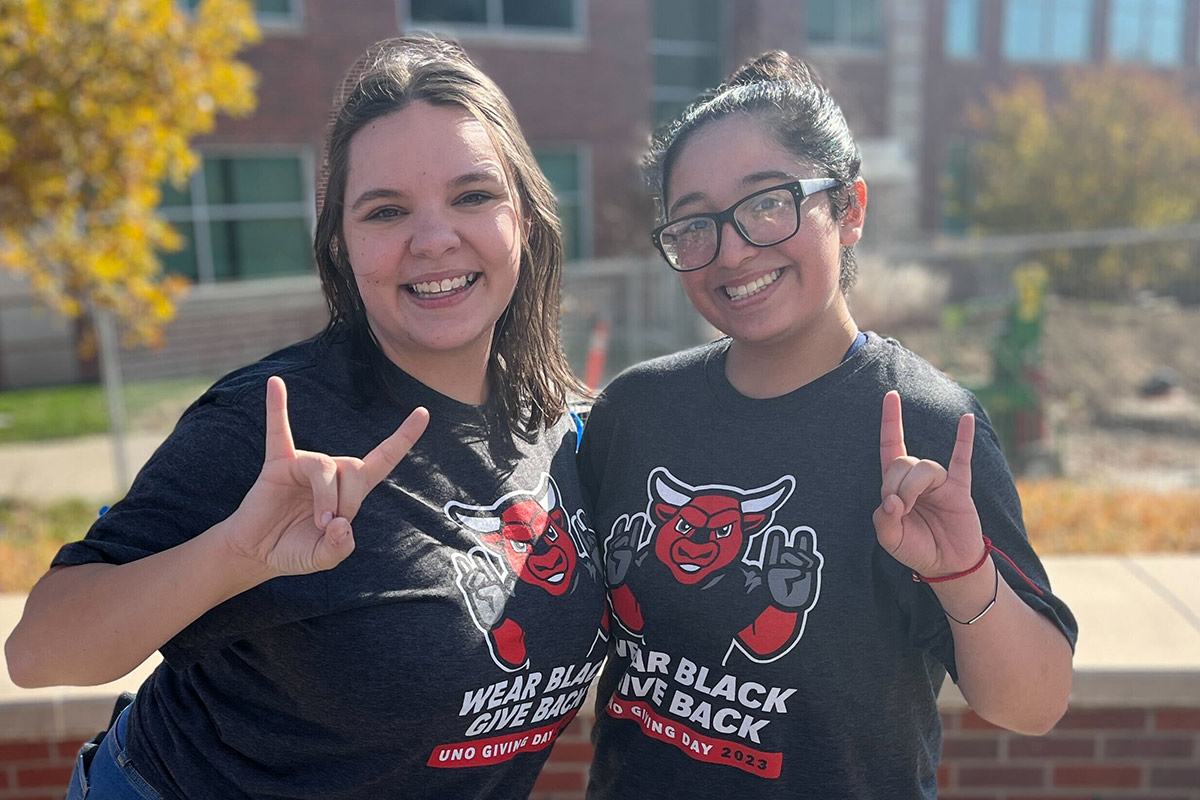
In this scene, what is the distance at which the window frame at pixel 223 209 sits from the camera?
13594 millimetres

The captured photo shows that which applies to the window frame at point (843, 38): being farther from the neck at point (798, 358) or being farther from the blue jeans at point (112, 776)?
the blue jeans at point (112, 776)

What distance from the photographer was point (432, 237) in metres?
1.77

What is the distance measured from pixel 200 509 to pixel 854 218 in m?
1.29

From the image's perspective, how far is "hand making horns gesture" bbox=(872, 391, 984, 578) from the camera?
1.49 meters

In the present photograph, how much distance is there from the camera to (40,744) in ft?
8.68

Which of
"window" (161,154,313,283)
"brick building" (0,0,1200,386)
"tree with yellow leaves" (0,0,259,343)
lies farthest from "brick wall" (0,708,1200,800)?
"window" (161,154,313,283)

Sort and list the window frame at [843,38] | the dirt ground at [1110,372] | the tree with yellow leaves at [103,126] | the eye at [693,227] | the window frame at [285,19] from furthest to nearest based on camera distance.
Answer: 1. the window frame at [843,38]
2. the window frame at [285,19]
3. the dirt ground at [1110,372]
4. the tree with yellow leaves at [103,126]
5. the eye at [693,227]

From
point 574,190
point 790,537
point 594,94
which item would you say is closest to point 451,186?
point 790,537

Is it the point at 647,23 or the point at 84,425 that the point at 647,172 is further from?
the point at 647,23

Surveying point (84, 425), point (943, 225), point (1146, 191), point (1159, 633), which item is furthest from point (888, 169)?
point (1159, 633)

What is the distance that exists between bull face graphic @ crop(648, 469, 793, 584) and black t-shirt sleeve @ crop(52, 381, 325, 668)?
0.63 metres

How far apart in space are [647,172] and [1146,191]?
16585 mm

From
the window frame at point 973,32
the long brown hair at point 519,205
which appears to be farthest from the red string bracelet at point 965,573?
the window frame at point 973,32

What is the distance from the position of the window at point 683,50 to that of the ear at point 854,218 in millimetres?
16502
